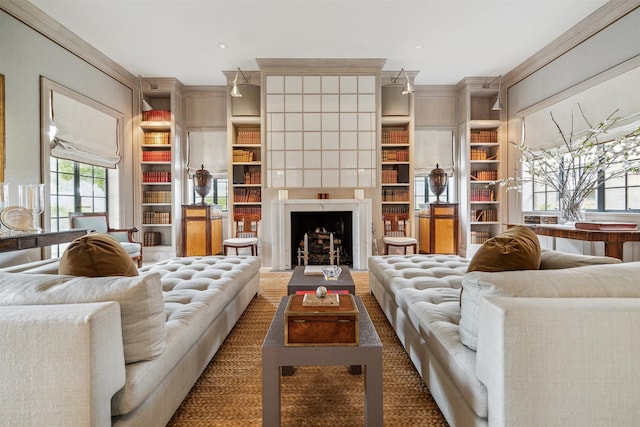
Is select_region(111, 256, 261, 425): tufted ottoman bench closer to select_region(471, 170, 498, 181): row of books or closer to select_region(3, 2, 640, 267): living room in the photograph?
select_region(3, 2, 640, 267): living room

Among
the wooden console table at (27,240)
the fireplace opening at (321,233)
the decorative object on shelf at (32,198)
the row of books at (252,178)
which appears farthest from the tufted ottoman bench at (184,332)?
the row of books at (252,178)

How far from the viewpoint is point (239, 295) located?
2.44 metres

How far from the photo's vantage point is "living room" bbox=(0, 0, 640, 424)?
3.19 metres

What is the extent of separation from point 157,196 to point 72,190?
121 centimetres

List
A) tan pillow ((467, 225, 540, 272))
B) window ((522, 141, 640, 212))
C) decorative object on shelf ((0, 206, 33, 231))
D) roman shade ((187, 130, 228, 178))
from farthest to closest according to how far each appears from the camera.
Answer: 1. roman shade ((187, 130, 228, 178))
2. window ((522, 141, 640, 212))
3. decorative object on shelf ((0, 206, 33, 231))
4. tan pillow ((467, 225, 540, 272))

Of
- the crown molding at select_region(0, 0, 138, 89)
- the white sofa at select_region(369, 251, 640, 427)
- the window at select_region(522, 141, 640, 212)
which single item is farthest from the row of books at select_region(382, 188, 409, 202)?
the crown molding at select_region(0, 0, 138, 89)

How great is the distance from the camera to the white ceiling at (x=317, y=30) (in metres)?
3.34

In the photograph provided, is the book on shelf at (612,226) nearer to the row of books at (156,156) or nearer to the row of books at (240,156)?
the row of books at (240,156)

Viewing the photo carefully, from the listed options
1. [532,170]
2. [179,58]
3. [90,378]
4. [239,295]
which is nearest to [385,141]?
[532,170]

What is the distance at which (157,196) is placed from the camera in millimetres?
5195

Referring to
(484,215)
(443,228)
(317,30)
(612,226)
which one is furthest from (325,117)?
(612,226)

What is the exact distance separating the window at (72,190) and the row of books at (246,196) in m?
1.96

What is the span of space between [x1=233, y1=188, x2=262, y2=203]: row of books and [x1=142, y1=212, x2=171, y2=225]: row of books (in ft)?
4.12

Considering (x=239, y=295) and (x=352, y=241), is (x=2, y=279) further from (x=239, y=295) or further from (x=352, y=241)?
(x=352, y=241)
